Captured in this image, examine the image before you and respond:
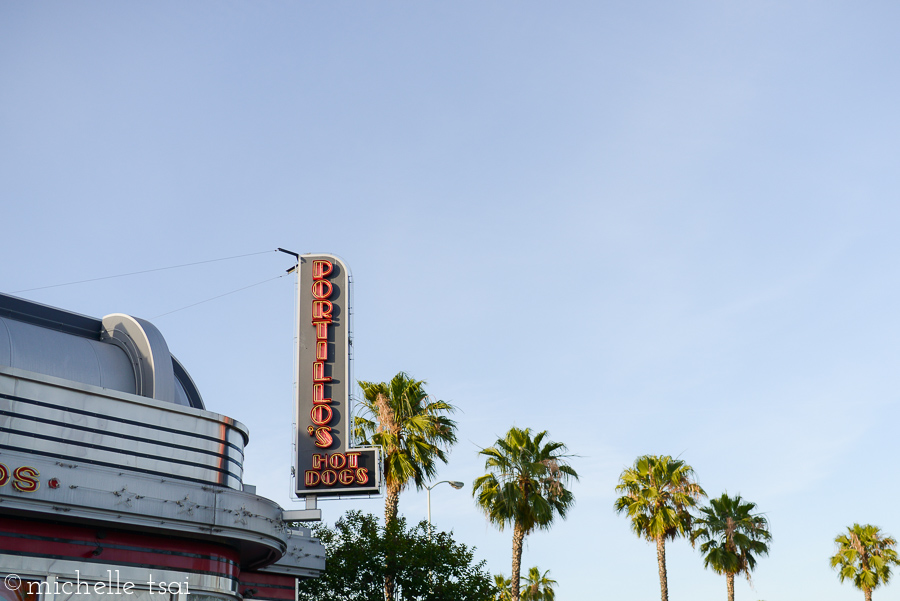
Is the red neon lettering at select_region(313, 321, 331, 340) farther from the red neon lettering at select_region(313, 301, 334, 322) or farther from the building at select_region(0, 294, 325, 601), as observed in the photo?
the building at select_region(0, 294, 325, 601)

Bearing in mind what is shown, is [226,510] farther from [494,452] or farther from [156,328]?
[494,452]

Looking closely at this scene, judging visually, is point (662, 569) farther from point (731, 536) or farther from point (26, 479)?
point (26, 479)

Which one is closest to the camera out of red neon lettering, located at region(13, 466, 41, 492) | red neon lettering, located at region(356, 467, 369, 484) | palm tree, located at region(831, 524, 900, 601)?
red neon lettering, located at region(13, 466, 41, 492)

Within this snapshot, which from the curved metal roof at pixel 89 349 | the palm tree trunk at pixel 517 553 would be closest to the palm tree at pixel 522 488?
the palm tree trunk at pixel 517 553

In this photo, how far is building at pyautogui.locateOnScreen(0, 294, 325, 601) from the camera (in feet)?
64.7

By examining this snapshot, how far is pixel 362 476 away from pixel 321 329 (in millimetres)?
5176

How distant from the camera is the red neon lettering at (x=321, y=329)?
2959 cm

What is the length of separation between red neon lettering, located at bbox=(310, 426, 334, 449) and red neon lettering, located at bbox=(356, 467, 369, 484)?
1.32 m

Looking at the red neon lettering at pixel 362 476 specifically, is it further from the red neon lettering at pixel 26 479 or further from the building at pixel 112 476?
the red neon lettering at pixel 26 479

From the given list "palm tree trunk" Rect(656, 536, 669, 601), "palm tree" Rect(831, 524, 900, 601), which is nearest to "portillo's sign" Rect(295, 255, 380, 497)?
"palm tree trunk" Rect(656, 536, 669, 601)

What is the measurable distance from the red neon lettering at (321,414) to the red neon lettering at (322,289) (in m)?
3.94

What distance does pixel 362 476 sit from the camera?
27.7 m

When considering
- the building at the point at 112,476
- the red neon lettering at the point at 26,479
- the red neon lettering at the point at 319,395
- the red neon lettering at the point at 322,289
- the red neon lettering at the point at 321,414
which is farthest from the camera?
the red neon lettering at the point at 322,289

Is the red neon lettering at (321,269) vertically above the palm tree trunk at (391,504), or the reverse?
the red neon lettering at (321,269)
